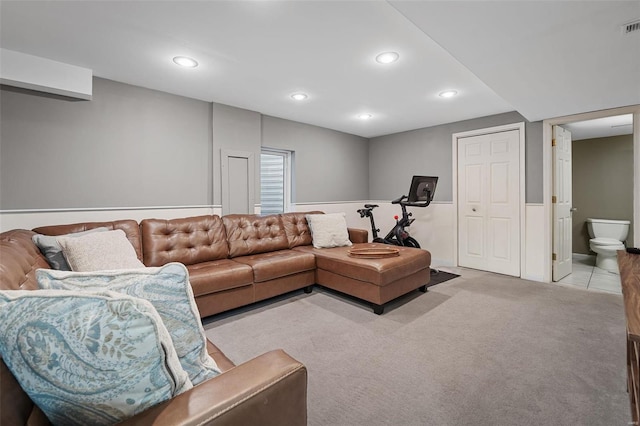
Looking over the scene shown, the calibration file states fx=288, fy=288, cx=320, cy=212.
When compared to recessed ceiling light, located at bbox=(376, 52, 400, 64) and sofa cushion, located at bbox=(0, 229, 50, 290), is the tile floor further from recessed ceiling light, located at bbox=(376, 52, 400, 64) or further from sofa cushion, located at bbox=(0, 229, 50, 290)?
sofa cushion, located at bbox=(0, 229, 50, 290)

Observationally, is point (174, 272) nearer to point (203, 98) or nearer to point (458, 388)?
point (458, 388)

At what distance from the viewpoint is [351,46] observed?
2.24 meters

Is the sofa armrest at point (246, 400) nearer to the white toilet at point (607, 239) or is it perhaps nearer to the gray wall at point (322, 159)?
the gray wall at point (322, 159)

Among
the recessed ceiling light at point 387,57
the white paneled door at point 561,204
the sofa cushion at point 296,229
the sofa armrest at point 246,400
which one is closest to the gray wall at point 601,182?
the white paneled door at point 561,204

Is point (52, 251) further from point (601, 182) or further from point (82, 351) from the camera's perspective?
point (601, 182)

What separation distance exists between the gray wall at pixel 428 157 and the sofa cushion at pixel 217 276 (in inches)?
135

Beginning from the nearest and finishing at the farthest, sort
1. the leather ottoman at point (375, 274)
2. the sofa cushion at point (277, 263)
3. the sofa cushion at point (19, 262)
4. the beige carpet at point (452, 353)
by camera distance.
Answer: the sofa cushion at point (19, 262), the beige carpet at point (452, 353), the leather ottoman at point (375, 274), the sofa cushion at point (277, 263)

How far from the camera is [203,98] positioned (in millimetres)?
3400

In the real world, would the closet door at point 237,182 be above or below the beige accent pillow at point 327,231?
above

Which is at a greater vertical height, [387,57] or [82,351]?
[387,57]

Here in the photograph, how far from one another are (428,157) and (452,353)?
350 centimetres

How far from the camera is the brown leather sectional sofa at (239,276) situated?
2.37ft

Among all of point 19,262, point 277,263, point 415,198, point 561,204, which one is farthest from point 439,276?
point 19,262

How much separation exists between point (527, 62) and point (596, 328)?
220cm
